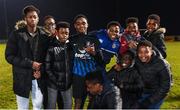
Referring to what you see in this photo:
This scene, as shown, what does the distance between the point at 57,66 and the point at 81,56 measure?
1.49 feet

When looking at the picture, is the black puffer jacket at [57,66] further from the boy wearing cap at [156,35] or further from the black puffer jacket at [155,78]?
the boy wearing cap at [156,35]

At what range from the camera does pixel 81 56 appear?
7465 mm

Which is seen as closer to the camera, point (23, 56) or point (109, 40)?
point (23, 56)

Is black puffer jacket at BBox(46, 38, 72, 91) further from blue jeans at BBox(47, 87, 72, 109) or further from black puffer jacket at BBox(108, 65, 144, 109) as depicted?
black puffer jacket at BBox(108, 65, 144, 109)

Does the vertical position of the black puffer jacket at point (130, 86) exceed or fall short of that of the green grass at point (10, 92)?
it exceeds it

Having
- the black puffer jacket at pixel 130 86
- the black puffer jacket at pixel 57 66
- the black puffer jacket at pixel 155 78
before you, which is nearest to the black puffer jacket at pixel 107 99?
the black puffer jacket at pixel 130 86

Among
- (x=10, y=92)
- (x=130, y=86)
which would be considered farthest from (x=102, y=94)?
(x=10, y=92)

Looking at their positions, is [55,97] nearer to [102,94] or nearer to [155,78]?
[102,94]

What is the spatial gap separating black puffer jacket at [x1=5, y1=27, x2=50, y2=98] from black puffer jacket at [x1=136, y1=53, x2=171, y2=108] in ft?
5.62

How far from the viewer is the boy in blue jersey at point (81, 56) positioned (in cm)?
Answer: 745

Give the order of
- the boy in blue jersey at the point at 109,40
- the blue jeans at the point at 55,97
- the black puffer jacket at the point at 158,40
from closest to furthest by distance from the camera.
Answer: the blue jeans at the point at 55,97 < the boy in blue jersey at the point at 109,40 < the black puffer jacket at the point at 158,40

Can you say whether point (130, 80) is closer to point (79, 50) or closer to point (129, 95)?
point (129, 95)

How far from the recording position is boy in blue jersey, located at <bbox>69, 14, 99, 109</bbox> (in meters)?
7.45

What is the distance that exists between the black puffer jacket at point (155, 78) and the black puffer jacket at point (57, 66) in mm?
1346
